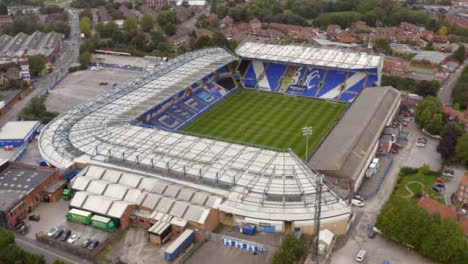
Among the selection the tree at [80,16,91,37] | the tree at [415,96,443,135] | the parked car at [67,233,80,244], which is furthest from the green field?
the tree at [80,16,91,37]

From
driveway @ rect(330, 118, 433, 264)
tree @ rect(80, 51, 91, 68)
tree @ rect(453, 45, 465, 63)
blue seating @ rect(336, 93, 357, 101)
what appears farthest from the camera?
tree @ rect(80, 51, 91, 68)

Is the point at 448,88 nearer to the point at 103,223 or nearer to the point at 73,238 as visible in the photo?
the point at 103,223

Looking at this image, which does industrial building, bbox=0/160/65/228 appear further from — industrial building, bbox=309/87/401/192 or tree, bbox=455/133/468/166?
tree, bbox=455/133/468/166

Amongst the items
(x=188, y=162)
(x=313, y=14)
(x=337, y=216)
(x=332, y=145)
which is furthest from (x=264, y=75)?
(x=313, y=14)

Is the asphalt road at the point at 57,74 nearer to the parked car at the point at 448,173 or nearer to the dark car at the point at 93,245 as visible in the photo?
the dark car at the point at 93,245

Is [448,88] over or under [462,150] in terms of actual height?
under

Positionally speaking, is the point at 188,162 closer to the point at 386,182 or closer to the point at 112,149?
the point at 112,149

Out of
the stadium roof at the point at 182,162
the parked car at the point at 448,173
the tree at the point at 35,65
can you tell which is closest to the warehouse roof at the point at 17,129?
the stadium roof at the point at 182,162

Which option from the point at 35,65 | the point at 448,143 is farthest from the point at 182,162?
the point at 35,65
